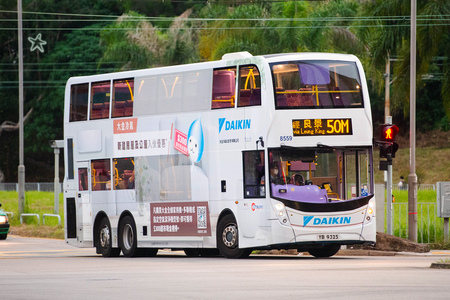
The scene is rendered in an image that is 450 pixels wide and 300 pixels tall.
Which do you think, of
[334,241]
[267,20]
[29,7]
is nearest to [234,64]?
[334,241]

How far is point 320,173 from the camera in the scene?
21.6 metres

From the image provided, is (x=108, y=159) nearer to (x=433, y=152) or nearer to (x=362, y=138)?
(x=362, y=138)

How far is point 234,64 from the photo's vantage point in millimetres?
22125

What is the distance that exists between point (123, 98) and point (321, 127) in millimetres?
6020

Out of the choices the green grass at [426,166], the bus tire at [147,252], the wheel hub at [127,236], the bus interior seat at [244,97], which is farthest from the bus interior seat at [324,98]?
the green grass at [426,166]

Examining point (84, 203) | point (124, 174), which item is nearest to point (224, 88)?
point (124, 174)

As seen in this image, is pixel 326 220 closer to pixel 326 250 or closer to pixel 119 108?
pixel 326 250

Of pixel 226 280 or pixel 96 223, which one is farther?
pixel 96 223

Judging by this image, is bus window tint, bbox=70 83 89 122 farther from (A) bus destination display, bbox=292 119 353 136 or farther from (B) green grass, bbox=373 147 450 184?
(B) green grass, bbox=373 147 450 184

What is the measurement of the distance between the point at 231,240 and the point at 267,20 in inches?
1438

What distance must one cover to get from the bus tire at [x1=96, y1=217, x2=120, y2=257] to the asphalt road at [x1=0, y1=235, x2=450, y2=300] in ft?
12.0

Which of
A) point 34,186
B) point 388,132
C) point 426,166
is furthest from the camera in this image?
point 34,186

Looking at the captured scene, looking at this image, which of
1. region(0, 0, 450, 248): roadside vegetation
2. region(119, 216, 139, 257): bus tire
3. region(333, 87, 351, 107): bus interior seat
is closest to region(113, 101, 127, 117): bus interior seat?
region(119, 216, 139, 257): bus tire

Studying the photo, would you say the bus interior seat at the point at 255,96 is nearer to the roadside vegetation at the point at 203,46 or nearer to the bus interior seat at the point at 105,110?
the bus interior seat at the point at 105,110
